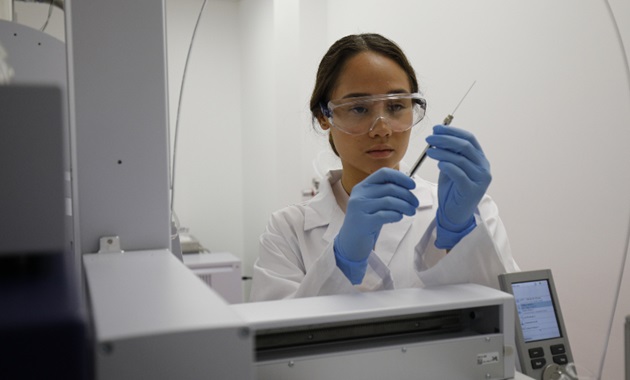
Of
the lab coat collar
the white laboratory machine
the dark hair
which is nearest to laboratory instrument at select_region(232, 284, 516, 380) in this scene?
the lab coat collar

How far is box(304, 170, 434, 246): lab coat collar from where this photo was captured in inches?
51.8

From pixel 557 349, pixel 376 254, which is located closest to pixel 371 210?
pixel 376 254

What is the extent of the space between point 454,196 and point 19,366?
0.78 m

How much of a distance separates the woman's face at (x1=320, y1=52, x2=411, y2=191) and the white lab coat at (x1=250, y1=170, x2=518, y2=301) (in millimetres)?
150

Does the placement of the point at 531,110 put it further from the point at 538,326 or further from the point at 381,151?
the point at 538,326

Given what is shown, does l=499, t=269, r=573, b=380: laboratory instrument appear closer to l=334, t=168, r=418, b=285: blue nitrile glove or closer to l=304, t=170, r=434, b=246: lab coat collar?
l=334, t=168, r=418, b=285: blue nitrile glove

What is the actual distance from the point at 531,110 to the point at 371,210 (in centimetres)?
126

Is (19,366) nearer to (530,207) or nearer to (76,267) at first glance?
(76,267)

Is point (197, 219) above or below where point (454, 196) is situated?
below

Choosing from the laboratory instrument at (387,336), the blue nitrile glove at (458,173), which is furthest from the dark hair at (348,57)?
the laboratory instrument at (387,336)

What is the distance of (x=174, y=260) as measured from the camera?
1.93 ft

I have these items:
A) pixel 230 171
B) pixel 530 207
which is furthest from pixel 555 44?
pixel 230 171

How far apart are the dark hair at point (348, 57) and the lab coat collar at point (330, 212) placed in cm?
19

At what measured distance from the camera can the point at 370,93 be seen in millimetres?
1234
